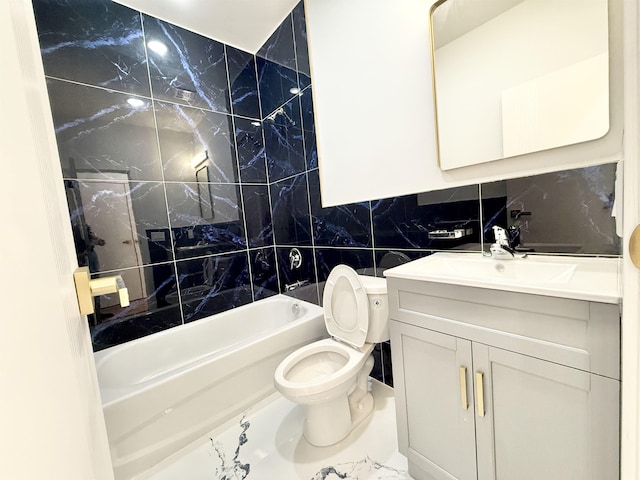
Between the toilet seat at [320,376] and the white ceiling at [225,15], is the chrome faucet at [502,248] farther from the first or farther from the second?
the white ceiling at [225,15]

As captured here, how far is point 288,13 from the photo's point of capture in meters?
2.12

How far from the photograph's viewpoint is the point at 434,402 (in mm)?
1088

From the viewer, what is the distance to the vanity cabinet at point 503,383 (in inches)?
28.5

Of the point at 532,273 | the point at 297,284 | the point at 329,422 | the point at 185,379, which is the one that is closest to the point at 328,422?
the point at 329,422

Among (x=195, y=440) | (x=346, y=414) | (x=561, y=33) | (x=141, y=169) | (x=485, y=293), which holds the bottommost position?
(x=195, y=440)

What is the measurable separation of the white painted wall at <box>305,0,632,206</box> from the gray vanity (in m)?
0.43

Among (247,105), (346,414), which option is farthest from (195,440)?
(247,105)

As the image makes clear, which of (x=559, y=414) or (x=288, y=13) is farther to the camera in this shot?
(x=288, y=13)

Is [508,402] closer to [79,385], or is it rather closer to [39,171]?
[79,385]

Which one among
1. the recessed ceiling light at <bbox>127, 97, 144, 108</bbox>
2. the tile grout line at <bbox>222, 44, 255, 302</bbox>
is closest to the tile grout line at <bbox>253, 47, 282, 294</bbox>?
the tile grout line at <bbox>222, 44, 255, 302</bbox>

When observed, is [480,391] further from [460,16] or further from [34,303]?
[460,16]

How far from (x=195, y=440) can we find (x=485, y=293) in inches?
70.0

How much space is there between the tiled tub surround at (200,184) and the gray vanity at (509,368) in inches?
17.0

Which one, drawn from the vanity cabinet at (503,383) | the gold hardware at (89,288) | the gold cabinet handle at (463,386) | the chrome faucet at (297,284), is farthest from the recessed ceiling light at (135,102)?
the gold cabinet handle at (463,386)
